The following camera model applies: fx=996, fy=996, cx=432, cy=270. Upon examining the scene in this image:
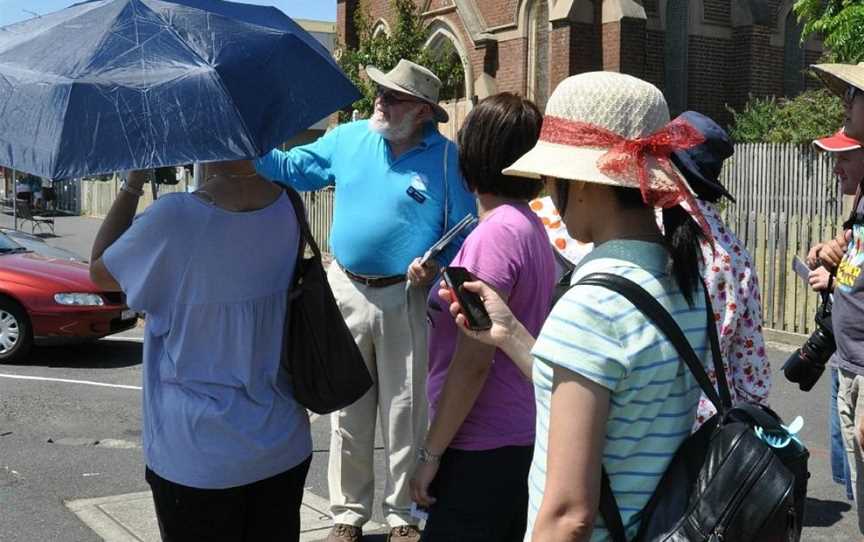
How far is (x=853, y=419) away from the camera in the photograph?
3.79m

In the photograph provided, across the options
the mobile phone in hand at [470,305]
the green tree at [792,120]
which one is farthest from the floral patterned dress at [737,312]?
the green tree at [792,120]

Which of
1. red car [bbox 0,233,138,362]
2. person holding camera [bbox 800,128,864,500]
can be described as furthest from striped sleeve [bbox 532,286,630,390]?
red car [bbox 0,233,138,362]

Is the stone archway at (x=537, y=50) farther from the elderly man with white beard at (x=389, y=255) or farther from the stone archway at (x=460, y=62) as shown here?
the elderly man with white beard at (x=389, y=255)

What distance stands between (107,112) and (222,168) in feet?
1.36

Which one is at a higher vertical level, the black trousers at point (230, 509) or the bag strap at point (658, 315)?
the bag strap at point (658, 315)

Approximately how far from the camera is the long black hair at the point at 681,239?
6.59 ft

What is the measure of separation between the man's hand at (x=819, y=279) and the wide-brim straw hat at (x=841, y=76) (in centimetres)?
75

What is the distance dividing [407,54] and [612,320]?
19.6 metres

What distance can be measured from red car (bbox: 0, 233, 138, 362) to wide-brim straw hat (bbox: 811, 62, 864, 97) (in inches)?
287

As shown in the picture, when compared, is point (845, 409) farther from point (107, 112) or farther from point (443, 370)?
point (107, 112)

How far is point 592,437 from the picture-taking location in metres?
1.86

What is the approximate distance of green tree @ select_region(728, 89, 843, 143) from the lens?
49.1 feet

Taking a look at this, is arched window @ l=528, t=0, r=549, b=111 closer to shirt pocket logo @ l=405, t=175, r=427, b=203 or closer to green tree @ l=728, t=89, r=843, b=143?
green tree @ l=728, t=89, r=843, b=143

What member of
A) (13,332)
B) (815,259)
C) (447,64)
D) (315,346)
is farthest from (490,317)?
(447,64)
